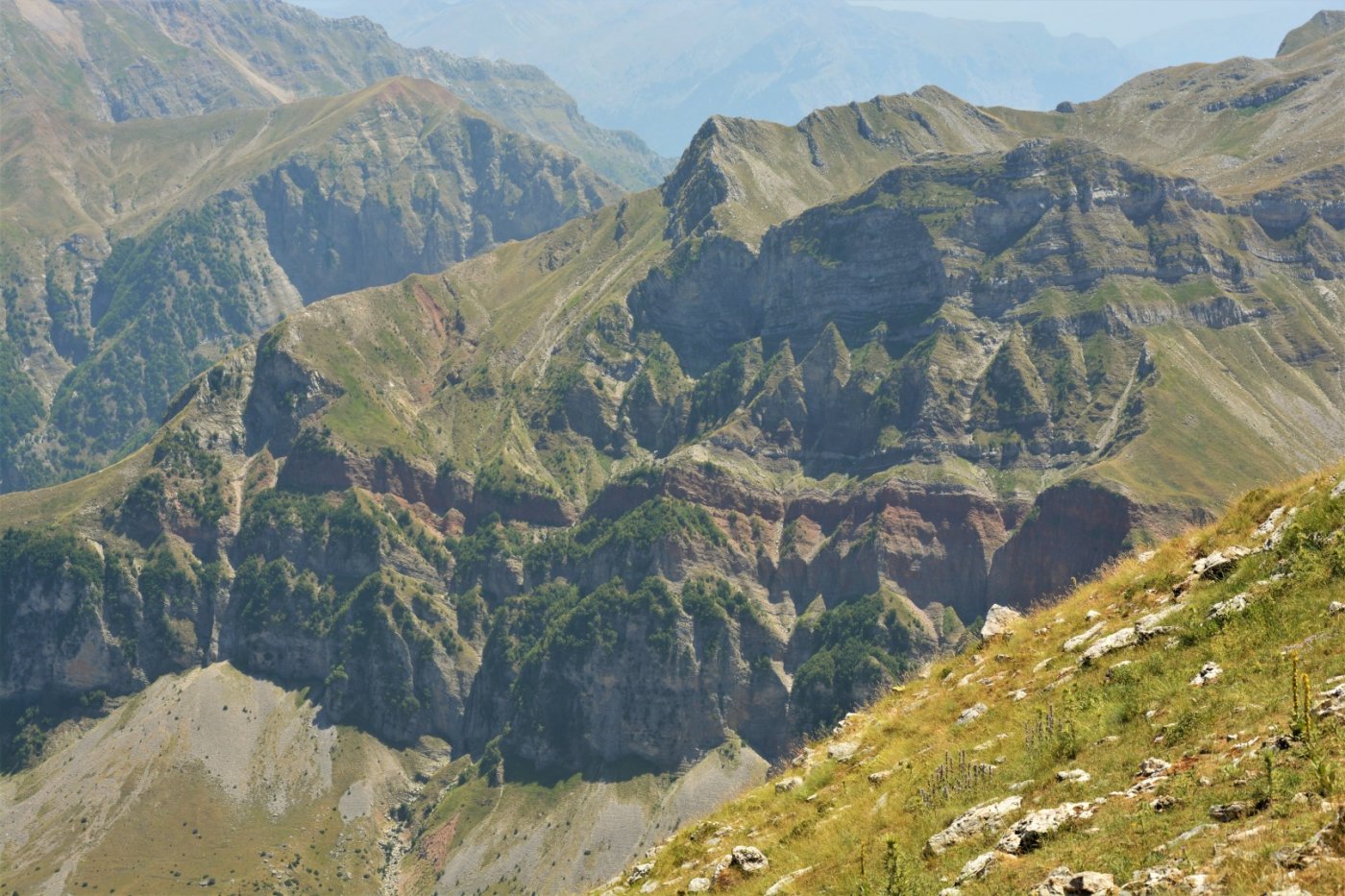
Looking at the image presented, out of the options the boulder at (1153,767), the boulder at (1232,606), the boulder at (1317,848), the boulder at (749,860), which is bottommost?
the boulder at (749,860)

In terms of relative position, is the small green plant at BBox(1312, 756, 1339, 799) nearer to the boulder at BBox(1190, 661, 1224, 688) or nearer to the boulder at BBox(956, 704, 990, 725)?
the boulder at BBox(1190, 661, 1224, 688)

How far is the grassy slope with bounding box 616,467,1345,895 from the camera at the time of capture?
30844 millimetres

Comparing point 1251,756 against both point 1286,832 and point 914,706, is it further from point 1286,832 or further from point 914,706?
point 914,706

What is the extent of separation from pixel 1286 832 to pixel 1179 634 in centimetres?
1616

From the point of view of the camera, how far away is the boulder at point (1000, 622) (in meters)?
61.9

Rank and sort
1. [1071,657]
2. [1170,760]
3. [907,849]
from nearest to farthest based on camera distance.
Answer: [1170,760] < [907,849] < [1071,657]

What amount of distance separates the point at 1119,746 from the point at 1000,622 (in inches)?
1046

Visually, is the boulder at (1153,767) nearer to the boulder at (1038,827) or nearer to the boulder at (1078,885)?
the boulder at (1038,827)

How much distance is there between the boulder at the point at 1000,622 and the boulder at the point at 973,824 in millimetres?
22367

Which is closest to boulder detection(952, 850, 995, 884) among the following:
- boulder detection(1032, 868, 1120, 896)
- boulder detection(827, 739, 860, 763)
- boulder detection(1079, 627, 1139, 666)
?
boulder detection(1032, 868, 1120, 896)

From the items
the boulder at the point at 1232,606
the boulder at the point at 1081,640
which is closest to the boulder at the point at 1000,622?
the boulder at the point at 1081,640

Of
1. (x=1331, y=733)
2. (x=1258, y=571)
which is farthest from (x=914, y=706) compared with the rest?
(x=1331, y=733)

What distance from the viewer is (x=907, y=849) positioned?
39.4 meters

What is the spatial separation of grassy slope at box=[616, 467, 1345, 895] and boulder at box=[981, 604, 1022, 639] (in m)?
1.38
